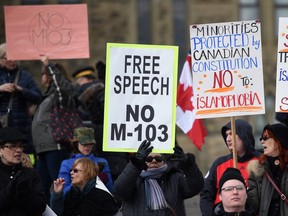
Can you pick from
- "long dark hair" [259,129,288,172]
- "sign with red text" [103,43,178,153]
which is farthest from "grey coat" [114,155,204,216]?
"long dark hair" [259,129,288,172]

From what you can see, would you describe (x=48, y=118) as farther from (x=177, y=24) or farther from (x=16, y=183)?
(x=177, y=24)

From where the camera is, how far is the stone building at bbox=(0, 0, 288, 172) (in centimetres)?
2444

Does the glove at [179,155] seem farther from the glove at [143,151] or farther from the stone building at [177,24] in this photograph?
the stone building at [177,24]

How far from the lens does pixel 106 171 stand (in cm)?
1281

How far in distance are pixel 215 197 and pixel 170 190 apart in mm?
586

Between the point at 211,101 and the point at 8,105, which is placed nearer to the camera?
the point at 211,101

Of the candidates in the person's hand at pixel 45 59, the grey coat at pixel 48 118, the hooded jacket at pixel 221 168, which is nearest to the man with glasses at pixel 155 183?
the hooded jacket at pixel 221 168

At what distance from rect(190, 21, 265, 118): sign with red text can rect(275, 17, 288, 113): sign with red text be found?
0.57ft

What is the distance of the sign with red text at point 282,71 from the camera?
11633mm

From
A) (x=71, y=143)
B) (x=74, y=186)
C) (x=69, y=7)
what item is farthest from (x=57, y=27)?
(x=74, y=186)

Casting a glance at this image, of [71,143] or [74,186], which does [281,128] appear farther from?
[71,143]

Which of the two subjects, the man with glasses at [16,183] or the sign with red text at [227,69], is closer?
the man with glasses at [16,183]

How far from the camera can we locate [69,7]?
44.0 ft

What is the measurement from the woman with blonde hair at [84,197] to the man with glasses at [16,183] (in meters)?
0.70
